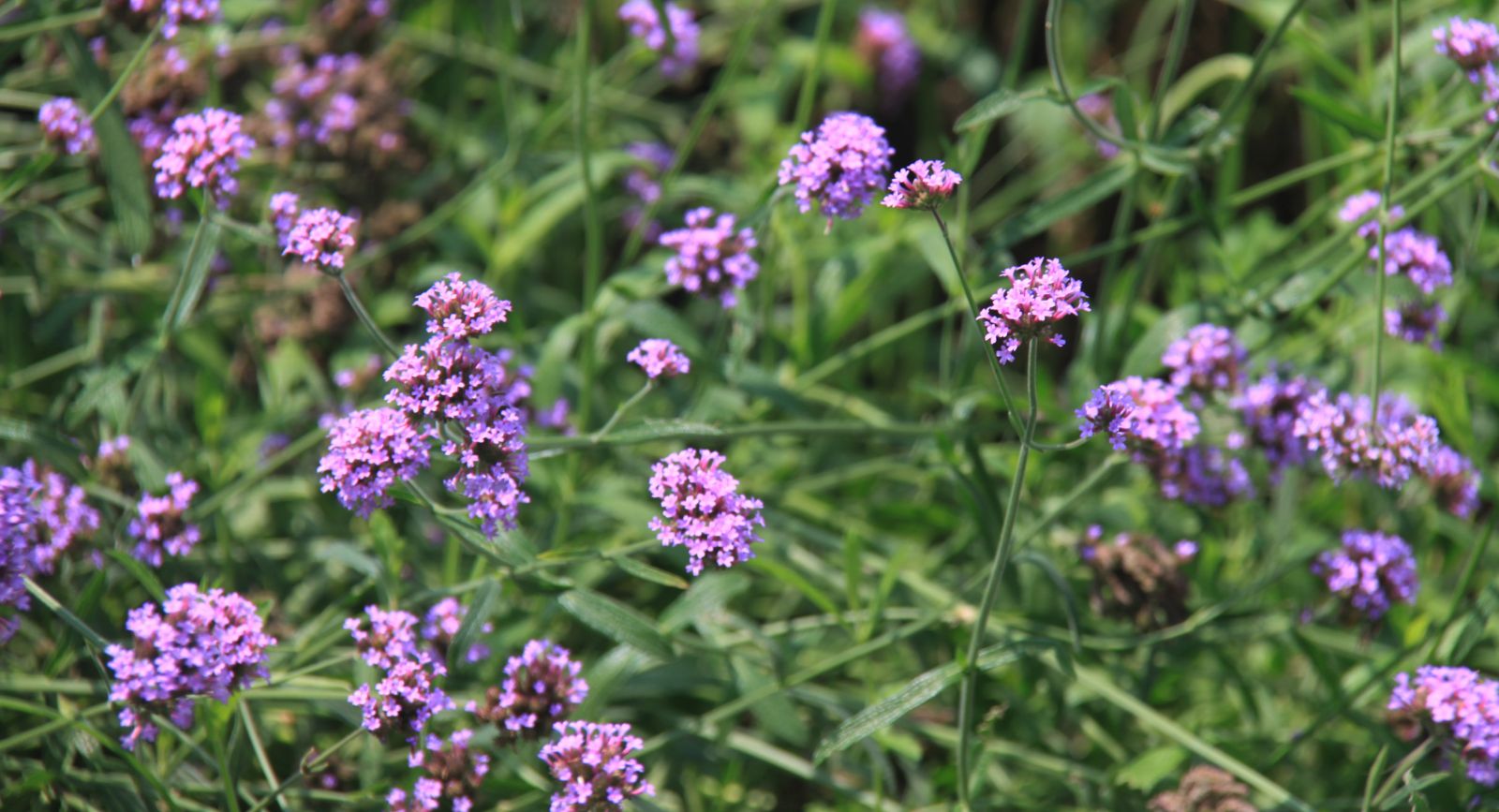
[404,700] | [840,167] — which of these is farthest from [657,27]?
[404,700]

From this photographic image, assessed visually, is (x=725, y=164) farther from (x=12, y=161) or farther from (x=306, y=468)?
(x=12, y=161)

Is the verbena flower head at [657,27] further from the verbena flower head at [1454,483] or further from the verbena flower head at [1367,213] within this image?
the verbena flower head at [1454,483]

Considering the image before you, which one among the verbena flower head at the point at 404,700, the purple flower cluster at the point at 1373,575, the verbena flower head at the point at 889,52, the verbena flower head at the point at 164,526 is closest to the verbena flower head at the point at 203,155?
the verbena flower head at the point at 164,526

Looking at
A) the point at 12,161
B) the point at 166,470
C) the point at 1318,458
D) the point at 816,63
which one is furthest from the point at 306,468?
the point at 1318,458

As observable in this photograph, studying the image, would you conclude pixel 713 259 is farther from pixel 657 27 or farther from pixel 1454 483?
pixel 1454 483

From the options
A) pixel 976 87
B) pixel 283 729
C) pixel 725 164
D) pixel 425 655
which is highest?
pixel 976 87

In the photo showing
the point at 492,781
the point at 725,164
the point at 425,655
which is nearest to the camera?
the point at 425,655

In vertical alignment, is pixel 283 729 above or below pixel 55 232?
below
